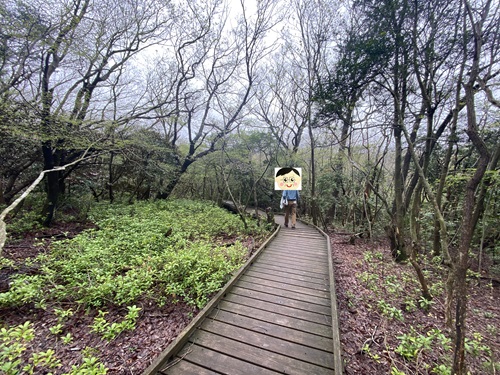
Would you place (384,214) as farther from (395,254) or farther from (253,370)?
(253,370)

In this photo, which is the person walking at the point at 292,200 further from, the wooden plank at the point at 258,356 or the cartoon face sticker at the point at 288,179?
the wooden plank at the point at 258,356

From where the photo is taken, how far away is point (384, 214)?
8.18 meters

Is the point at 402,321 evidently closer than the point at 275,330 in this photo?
No

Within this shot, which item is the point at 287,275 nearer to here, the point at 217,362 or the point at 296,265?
the point at 296,265

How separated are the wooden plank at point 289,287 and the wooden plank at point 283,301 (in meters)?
0.28

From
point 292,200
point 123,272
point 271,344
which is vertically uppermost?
point 292,200

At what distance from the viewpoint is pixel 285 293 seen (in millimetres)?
3482

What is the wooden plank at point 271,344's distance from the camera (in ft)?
7.36

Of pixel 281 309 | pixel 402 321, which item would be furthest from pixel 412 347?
pixel 281 309

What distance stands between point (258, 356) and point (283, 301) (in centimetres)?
112

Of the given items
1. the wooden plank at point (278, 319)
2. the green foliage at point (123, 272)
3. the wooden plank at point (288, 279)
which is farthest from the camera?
the wooden plank at point (288, 279)

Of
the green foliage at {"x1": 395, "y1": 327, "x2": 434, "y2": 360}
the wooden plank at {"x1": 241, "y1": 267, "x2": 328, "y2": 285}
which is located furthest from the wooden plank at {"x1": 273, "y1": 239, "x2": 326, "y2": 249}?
the green foliage at {"x1": 395, "y1": 327, "x2": 434, "y2": 360}

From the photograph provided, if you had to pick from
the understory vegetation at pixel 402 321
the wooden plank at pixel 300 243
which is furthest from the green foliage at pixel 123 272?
the understory vegetation at pixel 402 321

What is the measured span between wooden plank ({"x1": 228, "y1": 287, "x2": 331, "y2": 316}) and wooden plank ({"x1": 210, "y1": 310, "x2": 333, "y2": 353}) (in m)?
0.50
